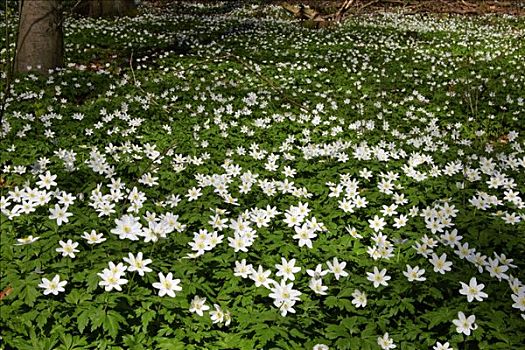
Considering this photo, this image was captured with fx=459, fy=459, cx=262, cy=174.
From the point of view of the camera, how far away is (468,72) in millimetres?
11219

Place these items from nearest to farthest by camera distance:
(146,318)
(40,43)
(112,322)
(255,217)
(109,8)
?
(112,322) < (146,318) < (255,217) < (40,43) < (109,8)

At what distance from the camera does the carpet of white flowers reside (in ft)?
8.91

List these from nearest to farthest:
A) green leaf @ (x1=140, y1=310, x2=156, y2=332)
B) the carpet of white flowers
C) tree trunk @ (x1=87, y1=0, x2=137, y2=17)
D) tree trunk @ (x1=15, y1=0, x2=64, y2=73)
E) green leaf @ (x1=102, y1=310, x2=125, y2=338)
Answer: green leaf @ (x1=102, y1=310, x2=125, y2=338) → green leaf @ (x1=140, y1=310, x2=156, y2=332) → the carpet of white flowers → tree trunk @ (x1=15, y1=0, x2=64, y2=73) → tree trunk @ (x1=87, y1=0, x2=137, y2=17)

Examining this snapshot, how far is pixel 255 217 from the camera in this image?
3818 mm

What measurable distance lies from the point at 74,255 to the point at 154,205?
1.05 m

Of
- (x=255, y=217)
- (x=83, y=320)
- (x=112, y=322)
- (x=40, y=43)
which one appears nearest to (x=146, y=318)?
(x=112, y=322)

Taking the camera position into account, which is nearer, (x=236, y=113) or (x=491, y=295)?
(x=491, y=295)

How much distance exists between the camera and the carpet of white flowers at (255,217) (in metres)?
2.71

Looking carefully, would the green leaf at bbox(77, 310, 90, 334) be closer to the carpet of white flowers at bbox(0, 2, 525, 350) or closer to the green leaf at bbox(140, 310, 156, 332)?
the carpet of white flowers at bbox(0, 2, 525, 350)

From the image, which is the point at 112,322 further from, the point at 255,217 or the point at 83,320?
the point at 255,217

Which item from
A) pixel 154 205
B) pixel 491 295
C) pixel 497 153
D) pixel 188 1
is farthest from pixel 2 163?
pixel 188 1

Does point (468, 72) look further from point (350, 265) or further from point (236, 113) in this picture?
point (350, 265)

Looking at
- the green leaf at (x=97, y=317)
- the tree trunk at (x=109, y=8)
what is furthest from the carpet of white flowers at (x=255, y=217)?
the tree trunk at (x=109, y=8)

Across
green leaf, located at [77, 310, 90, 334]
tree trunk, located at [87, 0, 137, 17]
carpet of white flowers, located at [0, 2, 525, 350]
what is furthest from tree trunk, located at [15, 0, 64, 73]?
tree trunk, located at [87, 0, 137, 17]
